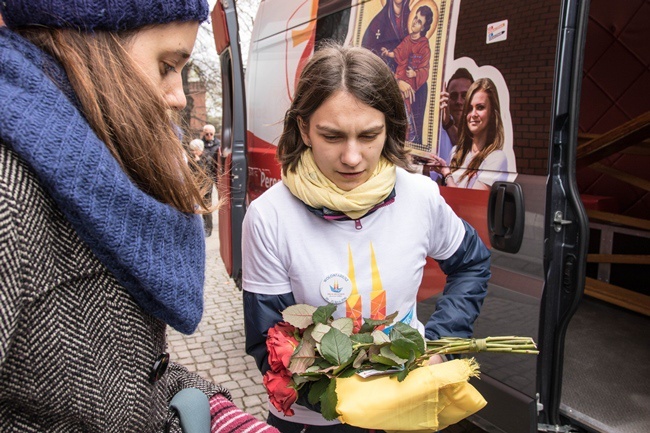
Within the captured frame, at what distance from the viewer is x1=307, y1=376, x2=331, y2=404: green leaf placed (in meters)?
1.41

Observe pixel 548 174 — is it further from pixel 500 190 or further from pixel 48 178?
pixel 48 178

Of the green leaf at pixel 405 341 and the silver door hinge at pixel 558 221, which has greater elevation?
the silver door hinge at pixel 558 221

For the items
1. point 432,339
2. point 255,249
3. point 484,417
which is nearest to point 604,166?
point 484,417

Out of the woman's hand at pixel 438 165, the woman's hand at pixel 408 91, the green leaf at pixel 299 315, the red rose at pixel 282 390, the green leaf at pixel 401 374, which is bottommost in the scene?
the red rose at pixel 282 390

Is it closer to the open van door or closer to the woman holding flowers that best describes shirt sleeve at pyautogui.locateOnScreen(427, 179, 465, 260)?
the woman holding flowers

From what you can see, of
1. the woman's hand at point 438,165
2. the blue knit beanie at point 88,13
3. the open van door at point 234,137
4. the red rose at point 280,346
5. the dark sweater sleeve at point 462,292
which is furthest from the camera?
the open van door at point 234,137

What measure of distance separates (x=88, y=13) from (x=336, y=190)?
3.17ft

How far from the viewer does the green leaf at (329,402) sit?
133cm

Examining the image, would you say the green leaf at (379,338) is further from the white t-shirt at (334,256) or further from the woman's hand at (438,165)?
the woman's hand at (438,165)

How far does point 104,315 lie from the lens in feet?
2.75

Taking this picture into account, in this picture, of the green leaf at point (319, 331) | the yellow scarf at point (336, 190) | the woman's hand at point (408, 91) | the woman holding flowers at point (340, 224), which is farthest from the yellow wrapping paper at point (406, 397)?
the woman's hand at point (408, 91)

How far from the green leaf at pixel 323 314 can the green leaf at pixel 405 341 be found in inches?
7.0

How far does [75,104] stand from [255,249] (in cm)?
89

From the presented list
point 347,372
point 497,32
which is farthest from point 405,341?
point 497,32
